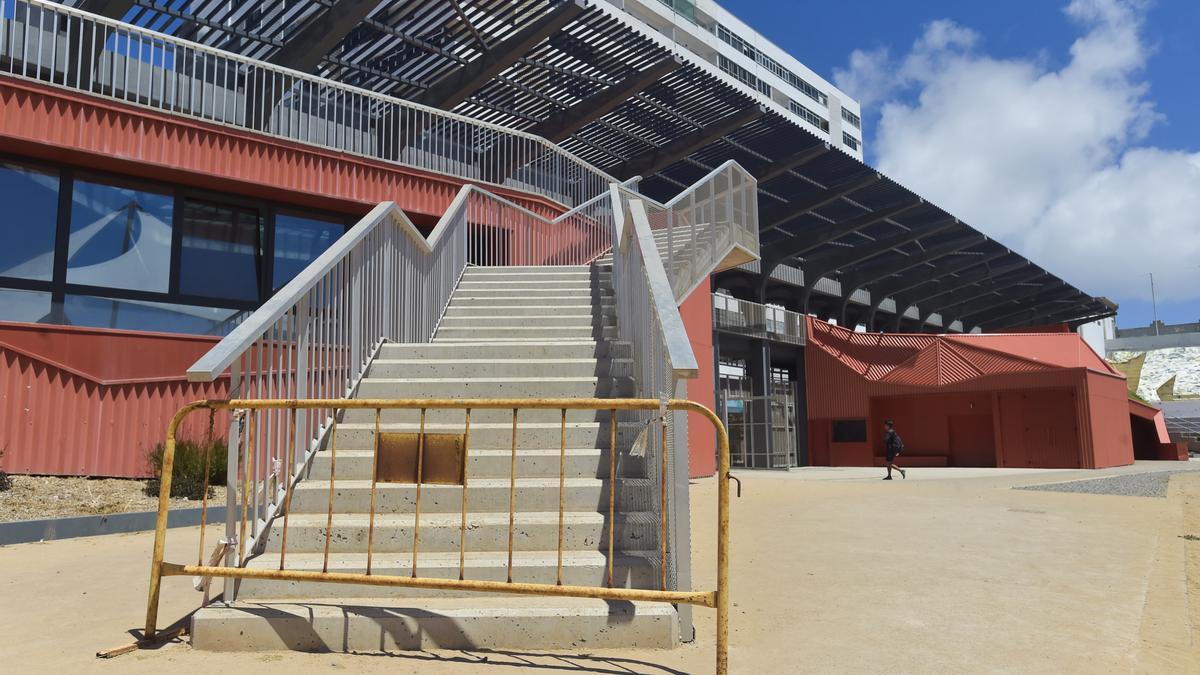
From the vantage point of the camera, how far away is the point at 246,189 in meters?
11.4

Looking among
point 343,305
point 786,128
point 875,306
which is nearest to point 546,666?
point 343,305

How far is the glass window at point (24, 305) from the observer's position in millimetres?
9539

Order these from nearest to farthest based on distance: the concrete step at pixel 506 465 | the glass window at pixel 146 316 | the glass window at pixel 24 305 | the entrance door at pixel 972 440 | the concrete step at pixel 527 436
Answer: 1. the concrete step at pixel 506 465
2. the concrete step at pixel 527 436
3. the glass window at pixel 24 305
4. the glass window at pixel 146 316
5. the entrance door at pixel 972 440

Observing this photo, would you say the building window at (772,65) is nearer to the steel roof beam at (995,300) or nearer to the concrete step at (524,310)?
the steel roof beam at (995,300)

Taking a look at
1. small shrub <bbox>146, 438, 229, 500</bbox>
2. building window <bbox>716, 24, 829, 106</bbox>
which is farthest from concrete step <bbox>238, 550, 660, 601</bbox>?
building window <bbox>716, 24, 829, 106</bbox>

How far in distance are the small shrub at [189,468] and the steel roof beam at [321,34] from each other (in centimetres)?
941

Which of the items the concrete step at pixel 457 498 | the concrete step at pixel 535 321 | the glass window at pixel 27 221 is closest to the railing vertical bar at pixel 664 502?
the concrete step at pixel 457 498

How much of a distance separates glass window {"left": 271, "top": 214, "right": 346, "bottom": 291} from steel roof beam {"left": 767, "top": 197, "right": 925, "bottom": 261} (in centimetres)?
2205

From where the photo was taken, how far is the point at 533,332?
7.85 meters

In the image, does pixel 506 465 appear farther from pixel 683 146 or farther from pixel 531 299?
pixel 683 146

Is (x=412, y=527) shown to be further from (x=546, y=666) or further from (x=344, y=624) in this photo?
(x=546, y=666)

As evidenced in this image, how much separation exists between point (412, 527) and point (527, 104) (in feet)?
56.3

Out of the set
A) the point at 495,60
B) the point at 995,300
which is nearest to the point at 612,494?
the point at 495,60

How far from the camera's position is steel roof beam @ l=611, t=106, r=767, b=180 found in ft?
68.0
